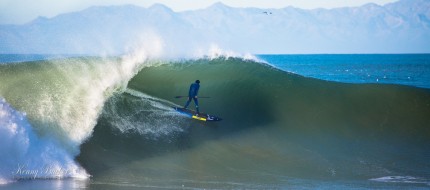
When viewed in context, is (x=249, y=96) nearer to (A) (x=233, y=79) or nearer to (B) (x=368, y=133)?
(A) (x=233, y=79)

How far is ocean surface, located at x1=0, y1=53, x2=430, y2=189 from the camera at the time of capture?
37.0 feet

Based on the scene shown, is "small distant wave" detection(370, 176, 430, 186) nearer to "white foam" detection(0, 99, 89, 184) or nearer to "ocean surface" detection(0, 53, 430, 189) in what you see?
"ocean surface" detection(0, 53, 430, 189)

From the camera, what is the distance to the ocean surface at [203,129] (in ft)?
37.0

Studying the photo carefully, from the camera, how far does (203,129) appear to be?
14.5 m

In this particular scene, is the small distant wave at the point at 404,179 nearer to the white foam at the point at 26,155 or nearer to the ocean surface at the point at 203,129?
the ocean surface at the point at 203,129
